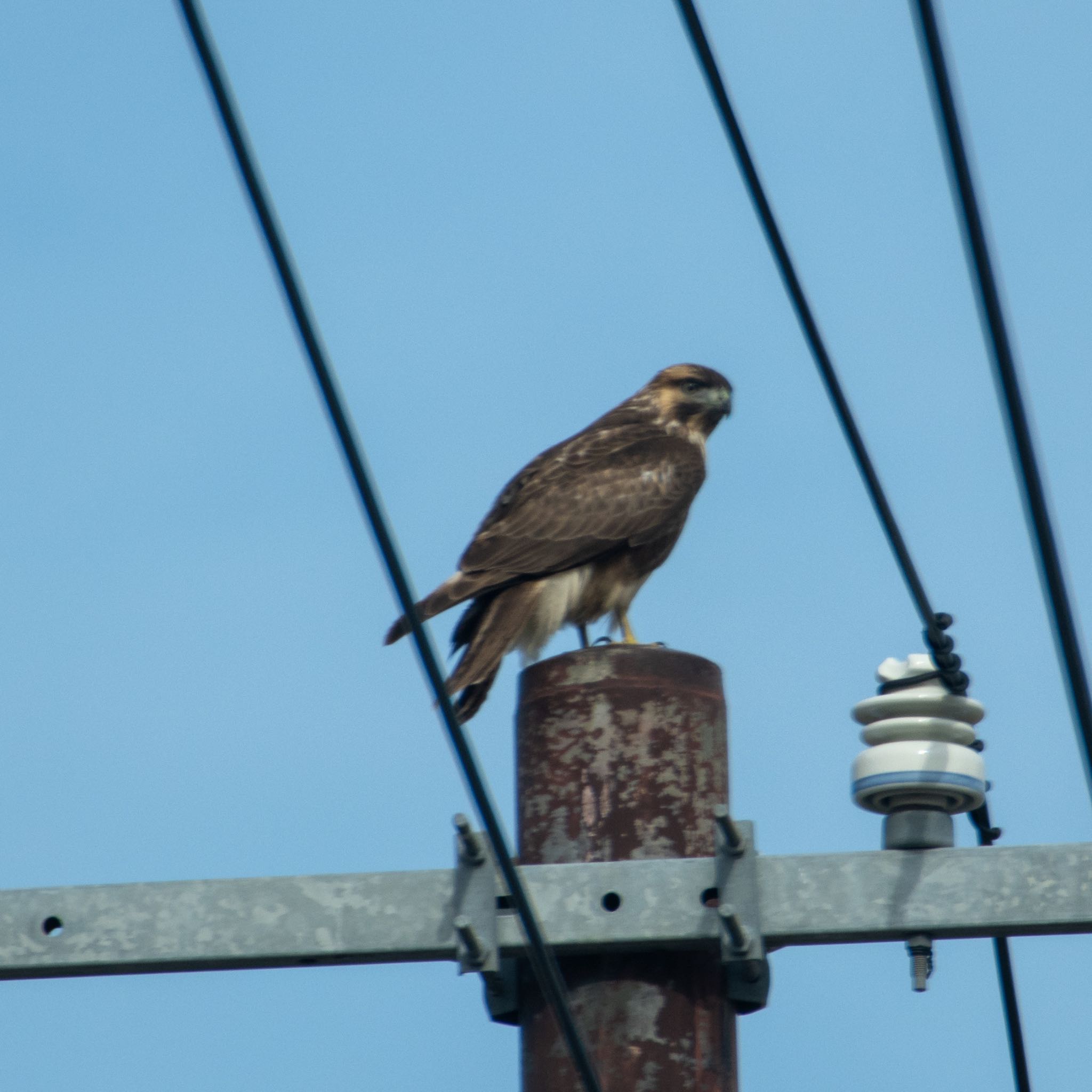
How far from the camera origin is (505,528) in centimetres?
833

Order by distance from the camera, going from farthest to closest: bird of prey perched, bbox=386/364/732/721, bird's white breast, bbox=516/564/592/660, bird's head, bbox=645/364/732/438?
bird's head, bbox=645/364/732/438 < bird's white breast, bbox=516/564/592/660 < bird of prey perched, bbox=386/364/732/721

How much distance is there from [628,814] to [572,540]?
12.2ft

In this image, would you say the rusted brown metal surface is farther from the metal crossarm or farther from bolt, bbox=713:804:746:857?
bolt, bbox=713:804:746:857

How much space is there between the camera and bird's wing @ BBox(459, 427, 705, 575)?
8.20m

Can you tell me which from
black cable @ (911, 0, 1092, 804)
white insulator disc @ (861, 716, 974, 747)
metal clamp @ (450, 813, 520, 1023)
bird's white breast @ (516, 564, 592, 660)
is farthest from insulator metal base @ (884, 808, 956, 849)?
bird's white breast @ (516, 564, 592, 660)

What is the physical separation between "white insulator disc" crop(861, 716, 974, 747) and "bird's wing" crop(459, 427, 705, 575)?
125 inches

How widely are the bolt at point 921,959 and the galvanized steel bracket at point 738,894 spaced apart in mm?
301

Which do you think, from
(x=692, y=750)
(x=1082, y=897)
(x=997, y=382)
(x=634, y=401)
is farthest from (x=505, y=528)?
(x=997, y=382)

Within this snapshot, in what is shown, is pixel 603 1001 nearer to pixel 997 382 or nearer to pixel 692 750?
pixel 692 750

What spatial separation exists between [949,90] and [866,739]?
2.05 metres

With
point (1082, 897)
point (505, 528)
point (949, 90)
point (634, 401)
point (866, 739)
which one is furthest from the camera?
point (634, 401)

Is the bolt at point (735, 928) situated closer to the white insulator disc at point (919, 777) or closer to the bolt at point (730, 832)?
the bolt at point (730, 832)

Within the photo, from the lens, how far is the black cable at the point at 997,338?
3.12 meters

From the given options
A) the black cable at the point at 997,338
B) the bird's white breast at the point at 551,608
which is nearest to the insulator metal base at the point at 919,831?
the black cable at the point at 997,338
